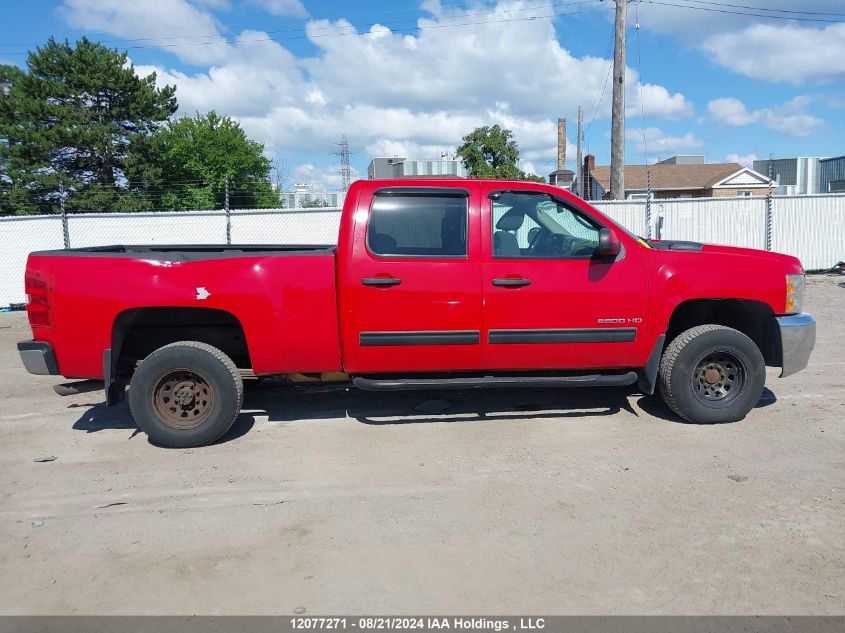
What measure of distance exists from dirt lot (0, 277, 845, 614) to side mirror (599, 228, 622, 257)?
144 cm

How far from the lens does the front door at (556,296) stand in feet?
16.3

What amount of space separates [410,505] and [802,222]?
16.2 meters

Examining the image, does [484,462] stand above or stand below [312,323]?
below

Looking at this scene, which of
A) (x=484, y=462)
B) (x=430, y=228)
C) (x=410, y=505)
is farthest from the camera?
(x=430, y=228)

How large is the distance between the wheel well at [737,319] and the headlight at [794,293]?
0.15 m

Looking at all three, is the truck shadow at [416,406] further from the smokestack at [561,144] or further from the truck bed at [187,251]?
the smokestack at [561,144]

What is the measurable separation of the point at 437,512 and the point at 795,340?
331 cm

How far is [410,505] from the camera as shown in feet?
13.2

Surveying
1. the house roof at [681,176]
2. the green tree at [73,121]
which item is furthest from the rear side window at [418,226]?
the house roof at [681,176]

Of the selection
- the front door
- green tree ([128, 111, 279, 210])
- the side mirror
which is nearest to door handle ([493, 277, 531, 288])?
the front door

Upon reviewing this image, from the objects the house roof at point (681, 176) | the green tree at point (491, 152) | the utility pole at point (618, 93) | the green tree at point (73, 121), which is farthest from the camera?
the house roof at point (681, 176)

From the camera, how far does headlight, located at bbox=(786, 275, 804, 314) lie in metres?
5.23

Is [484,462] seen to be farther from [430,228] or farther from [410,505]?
[430,228]

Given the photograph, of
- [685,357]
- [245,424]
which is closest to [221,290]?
[245,424]
